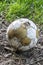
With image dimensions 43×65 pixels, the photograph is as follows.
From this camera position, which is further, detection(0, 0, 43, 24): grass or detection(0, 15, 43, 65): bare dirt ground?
detection(0, 0, 43, 24): grass

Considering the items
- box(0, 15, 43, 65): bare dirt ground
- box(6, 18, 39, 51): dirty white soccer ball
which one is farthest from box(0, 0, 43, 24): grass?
box(6, 18, 39, 51): dirty white soccer ball

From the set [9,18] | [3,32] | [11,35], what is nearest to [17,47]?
[11,35]

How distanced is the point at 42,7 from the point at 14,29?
65.0 inches

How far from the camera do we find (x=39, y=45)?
401cm

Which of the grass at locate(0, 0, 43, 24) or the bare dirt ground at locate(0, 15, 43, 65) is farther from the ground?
the grass at locate(0, 0, 43, 24)

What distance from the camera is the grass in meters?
4.85

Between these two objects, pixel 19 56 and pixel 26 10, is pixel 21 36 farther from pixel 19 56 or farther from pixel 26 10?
pixel 26 10

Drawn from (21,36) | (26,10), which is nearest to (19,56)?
(21,36)

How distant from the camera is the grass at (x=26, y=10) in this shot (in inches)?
191

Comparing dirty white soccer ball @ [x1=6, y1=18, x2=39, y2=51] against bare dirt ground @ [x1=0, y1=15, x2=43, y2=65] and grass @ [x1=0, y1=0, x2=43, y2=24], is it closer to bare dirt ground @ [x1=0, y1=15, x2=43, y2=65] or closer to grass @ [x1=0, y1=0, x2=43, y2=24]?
bare dirt ground @ [x1=0, y1=15, x2=43, y2=65]

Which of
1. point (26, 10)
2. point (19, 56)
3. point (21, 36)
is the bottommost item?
point (19, 56)

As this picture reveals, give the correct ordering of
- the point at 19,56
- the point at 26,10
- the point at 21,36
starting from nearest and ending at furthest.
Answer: the point at 21,36
the point at 19,56
the point at 26,10

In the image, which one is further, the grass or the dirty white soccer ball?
the grass

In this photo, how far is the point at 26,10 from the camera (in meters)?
4.99
